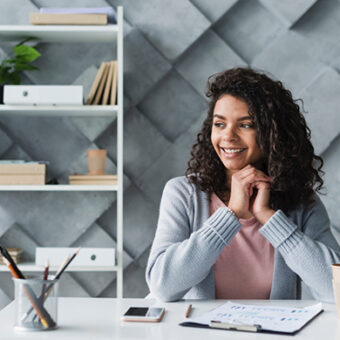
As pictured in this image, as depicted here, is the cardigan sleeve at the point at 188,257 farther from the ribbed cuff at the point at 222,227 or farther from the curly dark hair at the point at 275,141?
the curly dark hair at the point at 275,141

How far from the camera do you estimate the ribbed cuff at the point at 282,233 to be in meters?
1.39

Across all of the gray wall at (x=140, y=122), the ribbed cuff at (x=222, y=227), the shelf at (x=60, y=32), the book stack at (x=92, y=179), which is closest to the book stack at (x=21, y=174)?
the book stack at (x=92, y=179)

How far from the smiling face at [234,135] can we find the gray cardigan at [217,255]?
0.70ft

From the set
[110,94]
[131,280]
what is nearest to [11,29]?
[110,94]

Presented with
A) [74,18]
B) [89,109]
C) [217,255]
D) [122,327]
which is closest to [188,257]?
[217,255]

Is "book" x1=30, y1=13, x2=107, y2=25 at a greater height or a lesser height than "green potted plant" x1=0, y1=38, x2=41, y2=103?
greater

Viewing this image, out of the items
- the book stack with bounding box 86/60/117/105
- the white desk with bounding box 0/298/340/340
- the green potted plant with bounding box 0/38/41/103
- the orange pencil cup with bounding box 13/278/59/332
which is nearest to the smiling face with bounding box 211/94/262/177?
the white desk with bounding box 0/298/340/340

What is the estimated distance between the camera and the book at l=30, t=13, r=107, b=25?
6.97ft

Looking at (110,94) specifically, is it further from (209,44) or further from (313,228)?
(313,228)

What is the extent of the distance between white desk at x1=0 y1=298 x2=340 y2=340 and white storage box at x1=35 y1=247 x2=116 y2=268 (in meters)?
0.92

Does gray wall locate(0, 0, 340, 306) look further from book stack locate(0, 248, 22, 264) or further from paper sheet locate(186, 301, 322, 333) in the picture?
paper sheet locate(186, 301, 322, 333)

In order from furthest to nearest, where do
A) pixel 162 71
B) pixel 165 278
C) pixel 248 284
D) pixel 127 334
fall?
pixel 162 71 < pixel 248 284 < pixel 165 278 < pixel 127 334

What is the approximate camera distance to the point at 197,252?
1342mm

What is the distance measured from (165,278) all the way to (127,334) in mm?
403
